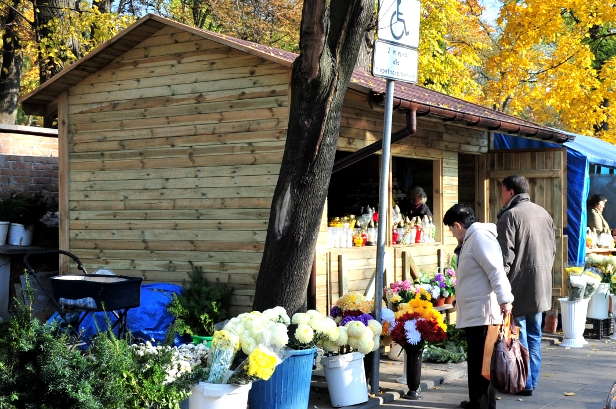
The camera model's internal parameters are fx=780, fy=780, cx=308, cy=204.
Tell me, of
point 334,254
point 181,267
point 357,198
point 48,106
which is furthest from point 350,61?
point 48,106

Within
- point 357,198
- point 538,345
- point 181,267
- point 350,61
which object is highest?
point 350,61

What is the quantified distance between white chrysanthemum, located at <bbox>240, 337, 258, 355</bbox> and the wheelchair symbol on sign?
2976 millimetres

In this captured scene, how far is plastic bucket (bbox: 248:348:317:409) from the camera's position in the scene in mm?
6324

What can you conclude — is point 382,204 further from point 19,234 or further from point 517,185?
point 19,234

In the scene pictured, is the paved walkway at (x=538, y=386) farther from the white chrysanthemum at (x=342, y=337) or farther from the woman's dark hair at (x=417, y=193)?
the woman's dark hair at (x=417, y=193)

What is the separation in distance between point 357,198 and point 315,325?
5479mm

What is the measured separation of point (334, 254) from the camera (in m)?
9.39

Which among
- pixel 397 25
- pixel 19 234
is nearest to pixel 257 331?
pixel 397 25

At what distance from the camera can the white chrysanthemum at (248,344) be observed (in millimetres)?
5918

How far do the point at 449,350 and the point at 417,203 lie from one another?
9.10 feet

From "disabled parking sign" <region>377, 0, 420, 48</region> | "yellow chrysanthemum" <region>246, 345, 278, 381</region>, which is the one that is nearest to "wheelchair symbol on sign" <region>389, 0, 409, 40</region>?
"disabled parking sign" <region>377, 0, 420, 48</region>

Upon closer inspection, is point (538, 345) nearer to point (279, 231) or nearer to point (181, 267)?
point (279, 231)

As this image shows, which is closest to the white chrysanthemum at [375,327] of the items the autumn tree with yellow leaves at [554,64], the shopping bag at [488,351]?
the shopping bag at [488,351]

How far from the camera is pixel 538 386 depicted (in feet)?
26.1
